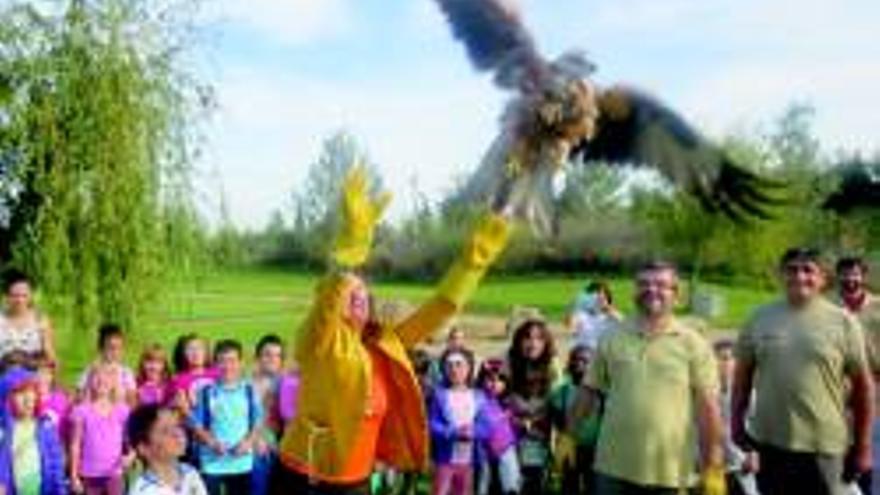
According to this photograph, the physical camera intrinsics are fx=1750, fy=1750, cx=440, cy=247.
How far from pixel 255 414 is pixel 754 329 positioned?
3.60 meters

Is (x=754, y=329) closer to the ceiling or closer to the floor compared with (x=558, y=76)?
closer to the floor

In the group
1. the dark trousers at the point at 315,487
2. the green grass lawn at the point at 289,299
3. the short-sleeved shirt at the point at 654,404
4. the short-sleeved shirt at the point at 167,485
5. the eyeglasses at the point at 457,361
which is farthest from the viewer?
the green grass lawn at the point at 289,299

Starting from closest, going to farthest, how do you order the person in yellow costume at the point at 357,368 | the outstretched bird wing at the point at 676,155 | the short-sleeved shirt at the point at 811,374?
the person in yellow costume at the point at 357,368 < the short-sleeved shirt at the point at 811,374 < the outstretched bird wing at the point at 676,155

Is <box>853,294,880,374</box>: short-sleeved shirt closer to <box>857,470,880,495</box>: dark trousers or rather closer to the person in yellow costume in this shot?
<box>857,470,880,495</box>: dark trousers

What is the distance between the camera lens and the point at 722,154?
32.0 feet

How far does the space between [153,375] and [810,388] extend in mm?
4759

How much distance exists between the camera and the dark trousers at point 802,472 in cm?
774

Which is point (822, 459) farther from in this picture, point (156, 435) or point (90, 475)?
point (90, 475)

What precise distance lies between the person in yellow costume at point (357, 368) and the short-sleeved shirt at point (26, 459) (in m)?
2.41

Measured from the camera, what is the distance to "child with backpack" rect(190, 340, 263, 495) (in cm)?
1024

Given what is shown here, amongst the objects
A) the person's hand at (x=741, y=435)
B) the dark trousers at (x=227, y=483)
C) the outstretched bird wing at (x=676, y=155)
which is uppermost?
the outstretched bird wing at (x=676, y=155)

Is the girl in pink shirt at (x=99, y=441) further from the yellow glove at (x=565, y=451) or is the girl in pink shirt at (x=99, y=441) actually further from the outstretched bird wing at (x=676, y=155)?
the outstretched bird wing at (x=676, y=155)

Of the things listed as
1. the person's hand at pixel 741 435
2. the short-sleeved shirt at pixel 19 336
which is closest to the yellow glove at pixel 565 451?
the person's hand at pixel 741 435

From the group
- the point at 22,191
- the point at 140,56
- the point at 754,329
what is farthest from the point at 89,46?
the point at 754,329
